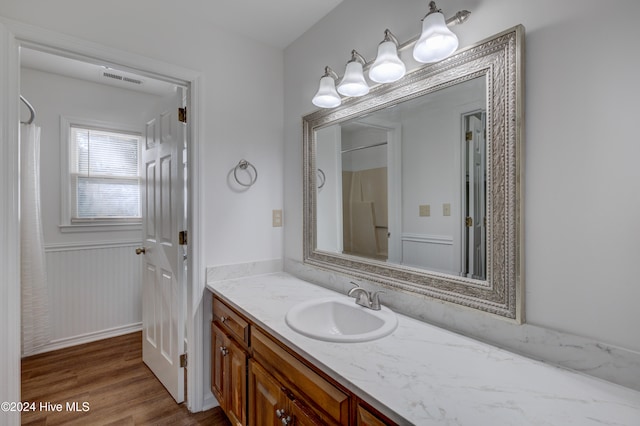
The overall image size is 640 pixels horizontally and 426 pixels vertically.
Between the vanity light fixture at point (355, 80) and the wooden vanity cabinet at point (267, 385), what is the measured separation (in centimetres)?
114

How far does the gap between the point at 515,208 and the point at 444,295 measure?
1.36 ft

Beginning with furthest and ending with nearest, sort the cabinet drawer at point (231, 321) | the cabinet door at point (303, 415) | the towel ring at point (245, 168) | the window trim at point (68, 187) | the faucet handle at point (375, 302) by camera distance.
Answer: the window trim at point (68, 187) < the towel ring at point (245, 168) < the cabinet drawer at point (231, 321) < the faucet handle at point (375, 302) < the cabinet door at point (303, 415)

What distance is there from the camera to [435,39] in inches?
42.9

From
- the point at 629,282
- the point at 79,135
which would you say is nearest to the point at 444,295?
the point at 629,282

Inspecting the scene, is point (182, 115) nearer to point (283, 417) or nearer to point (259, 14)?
point (259, 14)

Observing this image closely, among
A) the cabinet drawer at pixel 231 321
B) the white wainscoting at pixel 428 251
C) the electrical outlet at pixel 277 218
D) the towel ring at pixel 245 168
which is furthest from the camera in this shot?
the electrical outlet at pixel 277 218

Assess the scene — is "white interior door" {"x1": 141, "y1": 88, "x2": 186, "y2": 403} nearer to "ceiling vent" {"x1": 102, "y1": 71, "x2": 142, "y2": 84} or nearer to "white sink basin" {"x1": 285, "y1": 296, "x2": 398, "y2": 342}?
"ceiling vent" {"x1": 102, "y1": 71, "x2": 142, "y2": 84}

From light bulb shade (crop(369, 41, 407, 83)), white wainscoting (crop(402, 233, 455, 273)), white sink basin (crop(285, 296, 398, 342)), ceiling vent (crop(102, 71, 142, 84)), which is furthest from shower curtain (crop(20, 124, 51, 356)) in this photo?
white wainscoting (crop(402, 233, 455, 273))

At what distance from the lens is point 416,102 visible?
1.32 metres

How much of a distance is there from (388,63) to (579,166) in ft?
2.48

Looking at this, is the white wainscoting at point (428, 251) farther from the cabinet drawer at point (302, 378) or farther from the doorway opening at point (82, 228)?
the doorway opening at point (82, 228)

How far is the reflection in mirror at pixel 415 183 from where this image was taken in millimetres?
1138

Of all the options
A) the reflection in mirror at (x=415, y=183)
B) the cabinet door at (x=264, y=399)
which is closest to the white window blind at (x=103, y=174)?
the reflection in mirror at (x=415, y=183)

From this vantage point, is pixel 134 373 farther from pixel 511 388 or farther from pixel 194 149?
pixel 511 388
